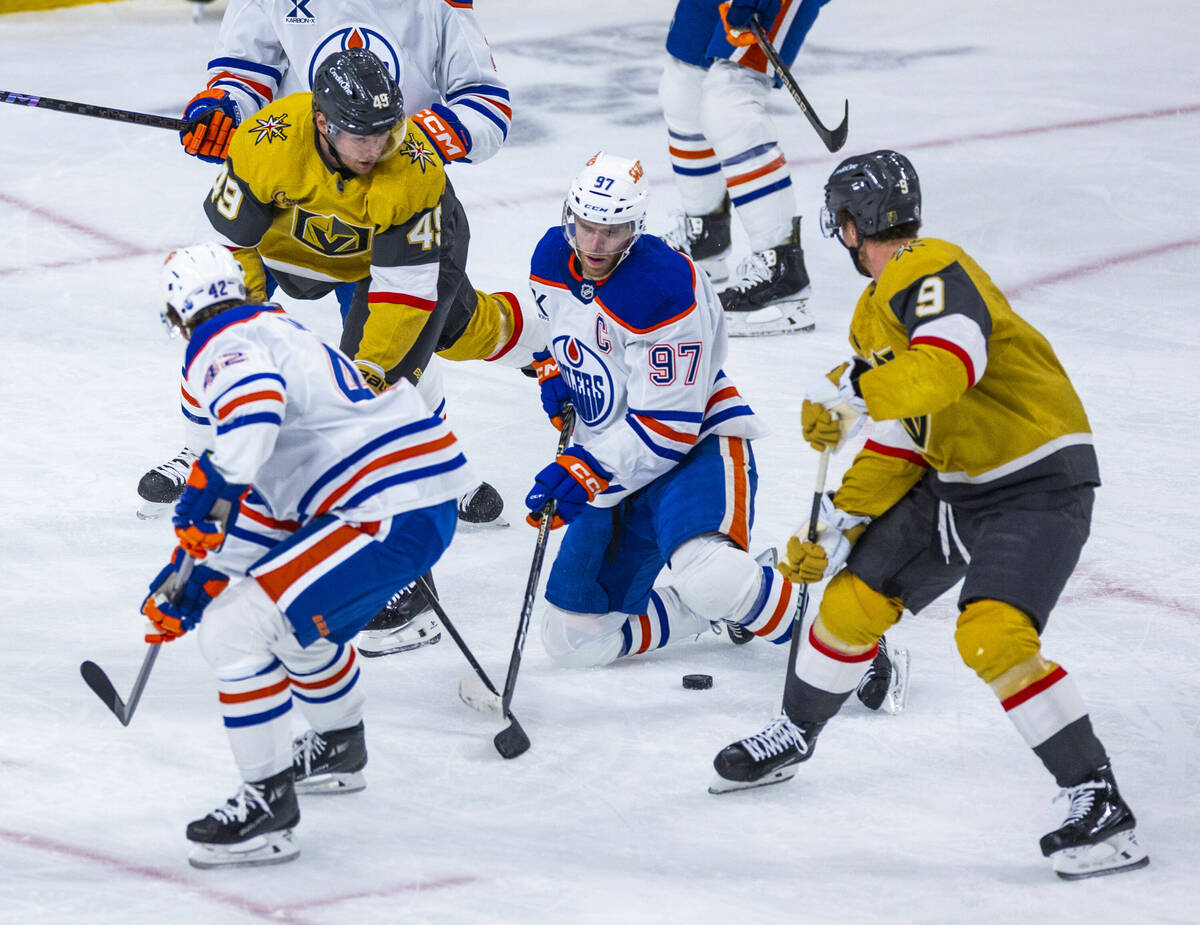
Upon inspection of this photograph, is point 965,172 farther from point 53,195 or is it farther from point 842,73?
point 53,195

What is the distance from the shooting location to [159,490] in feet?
12.8

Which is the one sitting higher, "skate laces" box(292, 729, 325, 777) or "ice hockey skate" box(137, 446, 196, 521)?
"skate laces" box(292, 729, 325, 777)

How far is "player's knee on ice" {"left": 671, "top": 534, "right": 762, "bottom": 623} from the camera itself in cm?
305

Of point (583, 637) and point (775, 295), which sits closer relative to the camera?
point (583, 637)

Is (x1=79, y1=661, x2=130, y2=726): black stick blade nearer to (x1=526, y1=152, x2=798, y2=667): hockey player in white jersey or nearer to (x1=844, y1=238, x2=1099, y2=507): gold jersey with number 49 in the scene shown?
(x1=526, y1=152, x2=798, y2=667): hockey player in white jersey

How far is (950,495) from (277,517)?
1.08 m

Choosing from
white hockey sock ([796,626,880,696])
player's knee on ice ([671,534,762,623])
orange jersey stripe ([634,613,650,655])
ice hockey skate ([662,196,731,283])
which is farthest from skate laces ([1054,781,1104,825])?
ice hockey skate ([662,196,731,283])

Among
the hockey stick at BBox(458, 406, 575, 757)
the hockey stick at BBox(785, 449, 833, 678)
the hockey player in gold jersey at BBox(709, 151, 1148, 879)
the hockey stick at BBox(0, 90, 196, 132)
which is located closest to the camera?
the hockey player in gold jersey at BBox(709, 151, 1148, 879)

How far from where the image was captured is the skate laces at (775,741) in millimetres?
2809

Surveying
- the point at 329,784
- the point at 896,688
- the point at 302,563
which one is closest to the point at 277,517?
the point at 302,563

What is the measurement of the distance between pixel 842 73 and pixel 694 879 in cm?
590

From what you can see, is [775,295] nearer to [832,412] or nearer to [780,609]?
[780,609]

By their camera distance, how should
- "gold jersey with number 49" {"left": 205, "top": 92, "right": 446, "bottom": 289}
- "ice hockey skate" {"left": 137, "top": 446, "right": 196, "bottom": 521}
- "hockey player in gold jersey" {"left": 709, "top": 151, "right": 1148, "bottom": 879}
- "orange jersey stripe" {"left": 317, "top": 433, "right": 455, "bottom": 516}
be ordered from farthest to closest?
"ice hockey skate" {"left": 137, "top": 446, "right": 196, "bottom": 521}, "gold jersey with number 49" {"left": 205, "top": 92, "right": 446, "bottom": 289}, "orange jersey stripe" {"left": 317, "top": 433, "right": 455, "bottom": 516}, "hockey player in gold jersey" {"left": 709, "top": 151, "right": 1148, "bottom": 879}

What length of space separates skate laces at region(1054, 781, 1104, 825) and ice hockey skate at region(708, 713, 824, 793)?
18.5 inches
